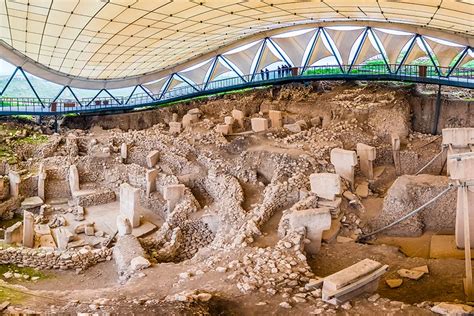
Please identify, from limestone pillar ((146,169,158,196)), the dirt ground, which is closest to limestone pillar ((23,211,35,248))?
the dirt ground

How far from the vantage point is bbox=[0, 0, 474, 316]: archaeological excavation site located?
32.8ft

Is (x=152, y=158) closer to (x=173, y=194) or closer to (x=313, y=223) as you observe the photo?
(x=173, y=194)

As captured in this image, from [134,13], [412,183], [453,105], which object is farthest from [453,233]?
[134,13]

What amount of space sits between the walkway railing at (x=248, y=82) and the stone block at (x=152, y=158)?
9663 mm

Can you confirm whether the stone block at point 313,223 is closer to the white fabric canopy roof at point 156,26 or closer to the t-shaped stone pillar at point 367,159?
the t-shaped stone pillar at point 367,159

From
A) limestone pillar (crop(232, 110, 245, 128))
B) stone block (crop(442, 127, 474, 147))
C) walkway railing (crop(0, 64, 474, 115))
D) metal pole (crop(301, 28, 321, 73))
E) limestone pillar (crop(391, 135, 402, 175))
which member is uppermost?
metal pole (crop(301, 28, 321, 73))

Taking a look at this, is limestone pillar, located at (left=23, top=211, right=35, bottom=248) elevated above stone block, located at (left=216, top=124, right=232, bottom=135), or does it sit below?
below

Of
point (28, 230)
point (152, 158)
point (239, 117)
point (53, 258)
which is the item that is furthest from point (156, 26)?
point (53, 258)

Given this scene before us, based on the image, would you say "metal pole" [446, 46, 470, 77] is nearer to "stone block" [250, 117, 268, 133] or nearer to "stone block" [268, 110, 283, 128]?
"stone block" [268, 110, 283, 128]

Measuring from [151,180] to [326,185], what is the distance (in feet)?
30.0

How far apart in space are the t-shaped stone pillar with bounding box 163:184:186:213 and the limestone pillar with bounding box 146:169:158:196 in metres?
2.47

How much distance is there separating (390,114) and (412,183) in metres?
7.71

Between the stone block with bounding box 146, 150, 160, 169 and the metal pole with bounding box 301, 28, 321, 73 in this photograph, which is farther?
the metal pole with bounding box 301, 28, 321, 73

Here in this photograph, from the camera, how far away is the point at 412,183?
1441 centimetres
